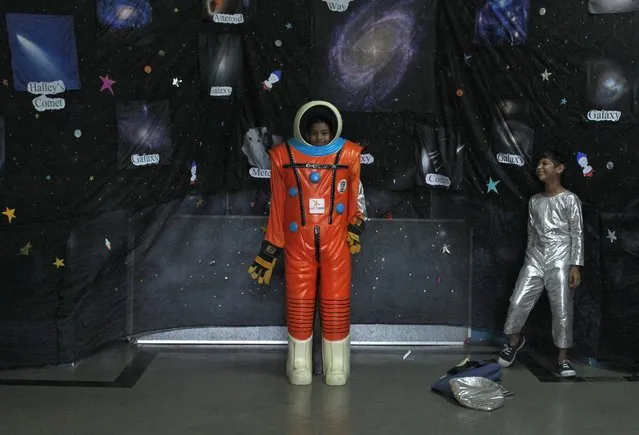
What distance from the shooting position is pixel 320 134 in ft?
13.9

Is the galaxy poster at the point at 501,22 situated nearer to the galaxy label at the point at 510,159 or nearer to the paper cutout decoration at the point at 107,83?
the galaxy label at the point at 510,159

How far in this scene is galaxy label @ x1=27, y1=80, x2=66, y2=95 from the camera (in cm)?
420

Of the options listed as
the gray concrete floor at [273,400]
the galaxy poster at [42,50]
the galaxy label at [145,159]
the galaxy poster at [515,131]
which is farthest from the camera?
the galaxy poster at [515,131]

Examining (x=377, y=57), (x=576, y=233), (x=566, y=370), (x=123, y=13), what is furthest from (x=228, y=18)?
(x=566, y=370)

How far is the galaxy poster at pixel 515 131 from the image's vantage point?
4.60 m

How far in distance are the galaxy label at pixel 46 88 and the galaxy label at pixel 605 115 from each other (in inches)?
118

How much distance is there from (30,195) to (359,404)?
2.11 m

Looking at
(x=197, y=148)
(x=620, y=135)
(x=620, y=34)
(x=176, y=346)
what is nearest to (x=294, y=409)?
(x=176, y=346)

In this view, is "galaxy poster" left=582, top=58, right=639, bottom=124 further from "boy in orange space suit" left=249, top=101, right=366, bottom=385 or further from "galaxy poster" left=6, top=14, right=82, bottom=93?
"galaxy poster" left=6, top=14, right=82, bottom=93

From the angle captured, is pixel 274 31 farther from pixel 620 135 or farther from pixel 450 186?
pixel 620 135

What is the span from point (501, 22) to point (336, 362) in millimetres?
2206

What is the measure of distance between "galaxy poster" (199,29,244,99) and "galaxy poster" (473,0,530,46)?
1432 mm

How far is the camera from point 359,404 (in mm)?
3896

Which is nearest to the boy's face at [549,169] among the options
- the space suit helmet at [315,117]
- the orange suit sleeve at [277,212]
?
the space suit helmet at [315,117]
